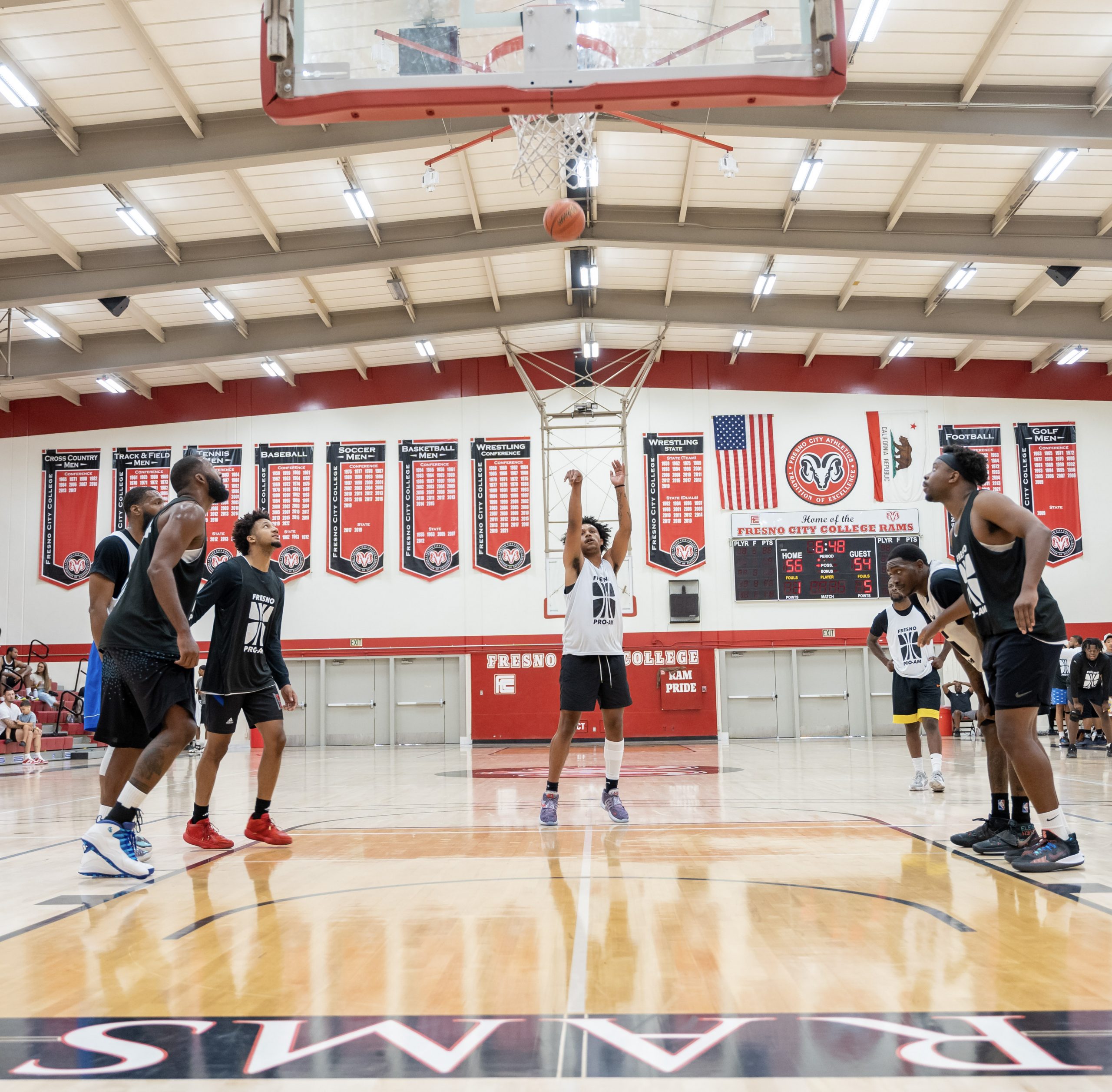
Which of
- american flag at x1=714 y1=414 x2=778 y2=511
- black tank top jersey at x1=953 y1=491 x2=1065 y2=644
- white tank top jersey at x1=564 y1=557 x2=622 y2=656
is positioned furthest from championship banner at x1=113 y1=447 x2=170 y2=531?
black tank top jersey at x1=953 y1=491 x2=1065 y2=644

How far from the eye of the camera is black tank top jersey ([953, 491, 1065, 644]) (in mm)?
4090

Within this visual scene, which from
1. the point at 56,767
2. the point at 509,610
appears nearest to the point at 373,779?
the point at 56,767

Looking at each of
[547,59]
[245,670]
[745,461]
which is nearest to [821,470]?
[745,461]

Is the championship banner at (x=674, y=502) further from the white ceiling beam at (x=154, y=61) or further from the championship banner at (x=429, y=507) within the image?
the white ceiling beam at (x=154, y=61)

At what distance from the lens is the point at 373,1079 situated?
192cm

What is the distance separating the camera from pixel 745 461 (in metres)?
18.8

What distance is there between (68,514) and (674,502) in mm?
11731

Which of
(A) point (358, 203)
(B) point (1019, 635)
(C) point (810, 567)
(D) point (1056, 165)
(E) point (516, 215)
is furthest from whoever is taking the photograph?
(C) point (810, 567)

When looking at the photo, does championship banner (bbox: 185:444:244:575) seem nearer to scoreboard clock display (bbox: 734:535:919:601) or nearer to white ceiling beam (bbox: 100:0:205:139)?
white ceiling beam (bbox: 100:0:205:139)

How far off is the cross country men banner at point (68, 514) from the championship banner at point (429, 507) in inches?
236

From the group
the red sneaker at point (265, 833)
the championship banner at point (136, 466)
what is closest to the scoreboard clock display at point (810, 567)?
the championship banner at point (136, 466)

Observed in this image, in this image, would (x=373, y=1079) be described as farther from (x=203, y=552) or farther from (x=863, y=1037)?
(x=203, y=552)

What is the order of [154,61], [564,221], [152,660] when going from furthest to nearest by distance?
1. [564,221]
2. [154,61]
3. [152,660]

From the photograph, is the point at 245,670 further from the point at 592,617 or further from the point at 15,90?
the point at 15,90
